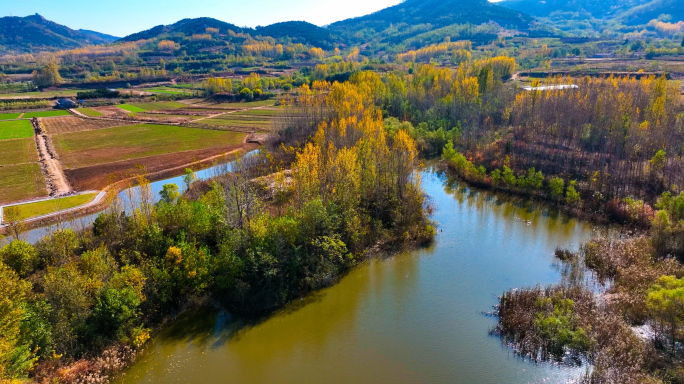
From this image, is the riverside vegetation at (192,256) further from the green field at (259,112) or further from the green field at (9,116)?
the green field at (9,116)

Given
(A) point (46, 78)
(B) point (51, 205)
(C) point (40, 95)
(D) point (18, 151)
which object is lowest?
(B) point (51, 205)

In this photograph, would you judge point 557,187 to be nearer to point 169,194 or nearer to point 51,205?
point 169,194

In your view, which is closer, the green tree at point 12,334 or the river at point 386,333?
the green tree at point 12,334

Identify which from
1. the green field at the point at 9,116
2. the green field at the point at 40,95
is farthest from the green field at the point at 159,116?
the green field at the point at 40,95

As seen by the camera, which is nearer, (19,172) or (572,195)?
(572,195)

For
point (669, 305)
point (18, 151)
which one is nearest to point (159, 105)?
point (18, 151)

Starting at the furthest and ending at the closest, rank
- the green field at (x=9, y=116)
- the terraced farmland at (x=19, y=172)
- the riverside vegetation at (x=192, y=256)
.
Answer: the green field at (x=9, y=116)
the terraced farmland at (x=19, y=172)
the riverside vegetation at (x=192, y=256)

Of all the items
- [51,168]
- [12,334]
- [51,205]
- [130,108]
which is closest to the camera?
[12,334]
